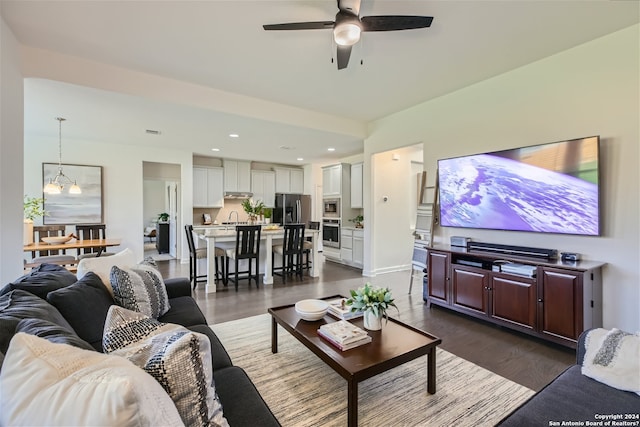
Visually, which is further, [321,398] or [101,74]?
[101,74]

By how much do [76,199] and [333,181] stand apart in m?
Answer: 5.37

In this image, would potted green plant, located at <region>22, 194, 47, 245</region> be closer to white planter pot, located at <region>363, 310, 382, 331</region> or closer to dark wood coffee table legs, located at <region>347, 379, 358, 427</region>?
white planter pot, located at <region>363, 310, 382, 331</region>

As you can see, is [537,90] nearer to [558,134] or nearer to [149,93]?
[558,134]

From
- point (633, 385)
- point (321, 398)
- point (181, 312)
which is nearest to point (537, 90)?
point (633, 385)

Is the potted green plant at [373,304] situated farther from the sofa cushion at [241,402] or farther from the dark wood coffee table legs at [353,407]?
the sofa cushion at [241,402]

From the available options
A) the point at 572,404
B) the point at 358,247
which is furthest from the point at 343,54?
the point at 358,247

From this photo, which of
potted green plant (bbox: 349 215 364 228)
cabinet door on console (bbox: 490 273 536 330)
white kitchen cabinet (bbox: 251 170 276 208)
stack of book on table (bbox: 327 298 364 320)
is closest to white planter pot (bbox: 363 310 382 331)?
stack of book on table (bbox: 327 298 364 320)

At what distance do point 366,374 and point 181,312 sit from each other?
1.49 metres

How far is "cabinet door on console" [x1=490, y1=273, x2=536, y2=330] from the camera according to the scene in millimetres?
2736

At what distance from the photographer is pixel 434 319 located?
3.32m

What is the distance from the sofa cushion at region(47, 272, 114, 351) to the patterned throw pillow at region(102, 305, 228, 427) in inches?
26.9

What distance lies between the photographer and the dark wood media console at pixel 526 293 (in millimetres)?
2473

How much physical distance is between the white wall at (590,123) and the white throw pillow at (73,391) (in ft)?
11.9

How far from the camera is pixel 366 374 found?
5.20 ft
